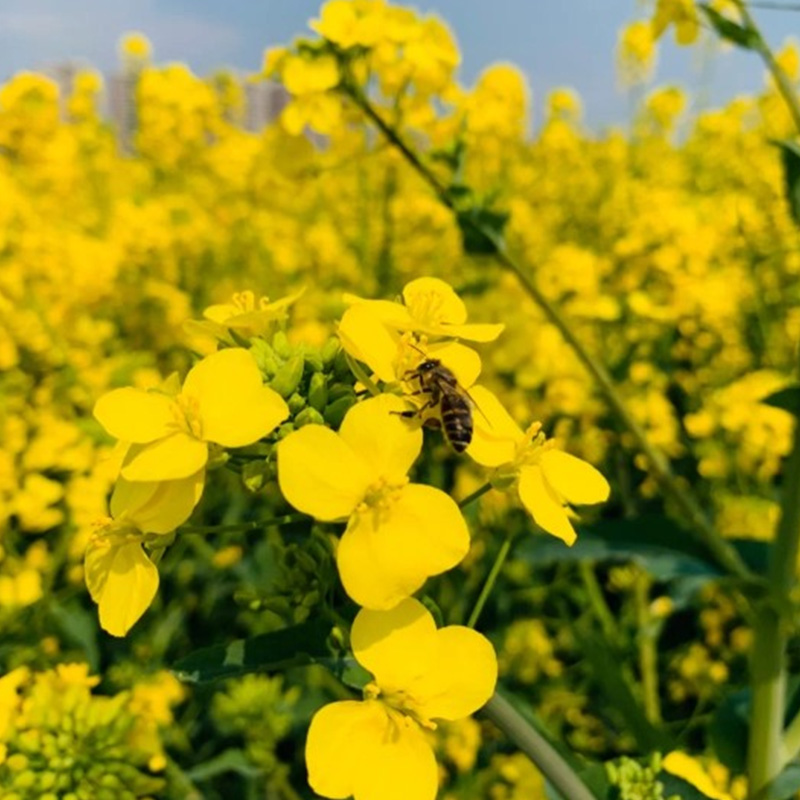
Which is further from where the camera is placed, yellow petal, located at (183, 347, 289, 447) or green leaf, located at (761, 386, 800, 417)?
green leaf, located at (761, 386, 800, 417)

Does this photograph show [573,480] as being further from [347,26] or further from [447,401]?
[347,26]

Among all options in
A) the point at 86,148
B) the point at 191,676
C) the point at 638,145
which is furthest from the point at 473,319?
the point at 638,145

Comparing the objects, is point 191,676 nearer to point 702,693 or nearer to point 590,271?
point 702,693

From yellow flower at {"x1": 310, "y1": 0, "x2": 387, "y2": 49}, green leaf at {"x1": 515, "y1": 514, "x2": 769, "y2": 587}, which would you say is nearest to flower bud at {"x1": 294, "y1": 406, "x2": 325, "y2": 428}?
green leaf at {"x1": 515, "y1": 514, "x2": 769, "y2": 587}

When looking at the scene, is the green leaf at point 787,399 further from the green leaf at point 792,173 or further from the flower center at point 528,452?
the flower center at point 528,452

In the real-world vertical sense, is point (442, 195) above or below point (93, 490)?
above

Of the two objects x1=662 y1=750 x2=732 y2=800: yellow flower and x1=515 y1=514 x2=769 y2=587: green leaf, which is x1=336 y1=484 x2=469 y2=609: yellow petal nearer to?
x1=662 y1=750 x2=732 y2=800: yellow flower
